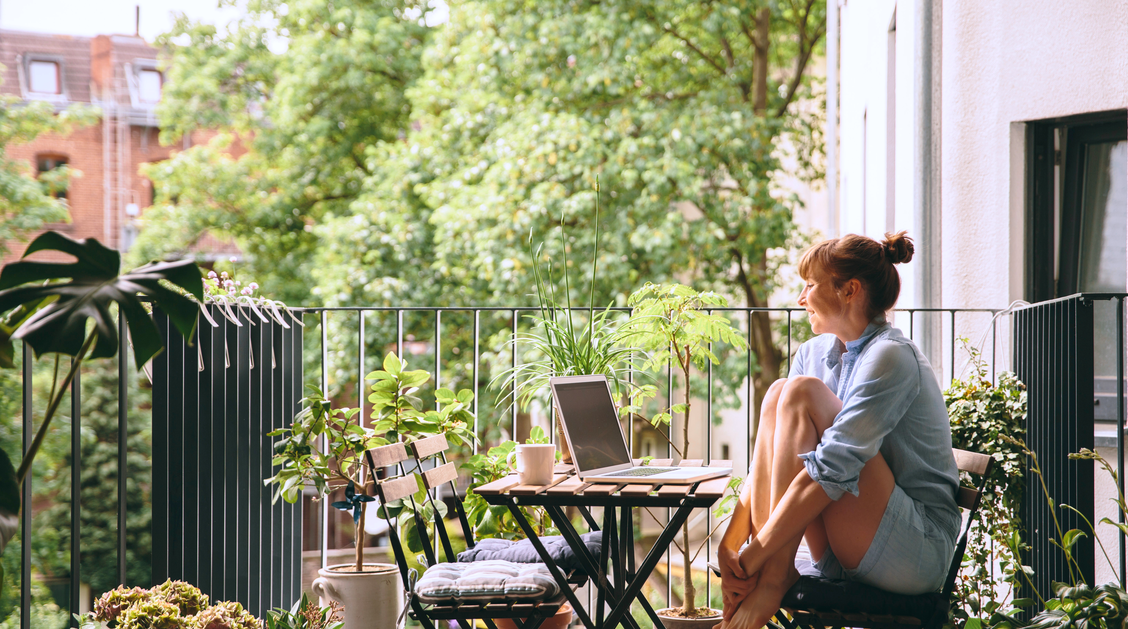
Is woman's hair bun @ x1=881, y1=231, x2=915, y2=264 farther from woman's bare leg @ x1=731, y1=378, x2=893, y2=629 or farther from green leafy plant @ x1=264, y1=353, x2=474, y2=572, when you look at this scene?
green leafy plant @ x1=264, y1=353, x2=474, y2=572

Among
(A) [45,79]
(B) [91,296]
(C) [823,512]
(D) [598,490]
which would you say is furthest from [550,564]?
(A) [45,79]

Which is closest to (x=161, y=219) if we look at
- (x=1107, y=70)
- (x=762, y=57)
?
(x=762, y=57)

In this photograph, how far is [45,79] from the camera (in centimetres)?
1905

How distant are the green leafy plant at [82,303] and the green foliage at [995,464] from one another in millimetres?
2182

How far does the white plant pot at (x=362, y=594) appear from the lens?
8.77ft

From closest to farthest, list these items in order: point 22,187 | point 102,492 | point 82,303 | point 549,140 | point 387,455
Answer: point 82,303 < point 387,455 < point 549,140 < point 102,492 < point 22,187

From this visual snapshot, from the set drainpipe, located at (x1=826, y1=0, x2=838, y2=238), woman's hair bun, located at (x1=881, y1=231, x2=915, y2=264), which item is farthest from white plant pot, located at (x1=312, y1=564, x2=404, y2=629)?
drainpipe, located at (x1=826, y1=0, x2=838, y2=238)

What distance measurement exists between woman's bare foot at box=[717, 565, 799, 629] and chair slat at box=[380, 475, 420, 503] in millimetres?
852

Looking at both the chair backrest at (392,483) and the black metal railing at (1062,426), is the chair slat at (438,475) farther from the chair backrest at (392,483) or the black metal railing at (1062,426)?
the black metal railing at (1062,426)

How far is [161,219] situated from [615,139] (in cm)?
716

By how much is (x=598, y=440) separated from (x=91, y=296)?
132cm

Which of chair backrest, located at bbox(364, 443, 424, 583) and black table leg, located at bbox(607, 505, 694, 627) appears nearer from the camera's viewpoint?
black table leg, located at bbox(607, 505, 694, 627)

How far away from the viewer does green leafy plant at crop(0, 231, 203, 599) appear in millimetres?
1273

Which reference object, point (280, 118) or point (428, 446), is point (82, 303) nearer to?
point (428, 446)
